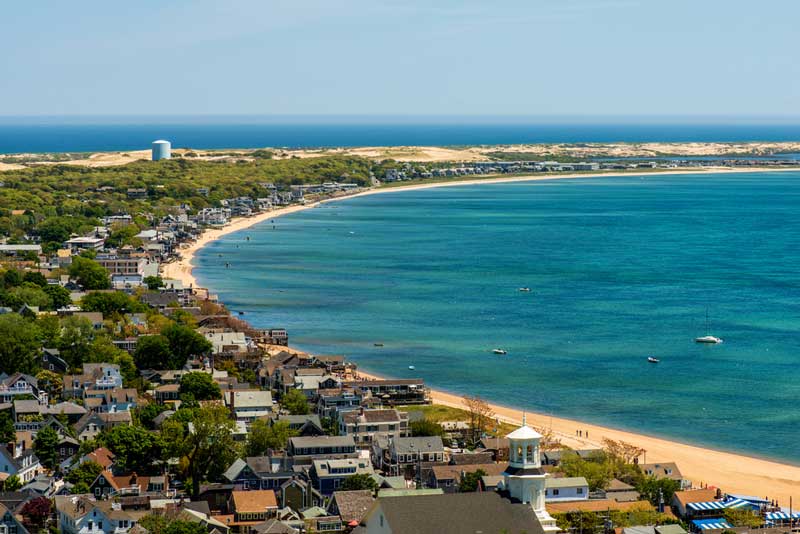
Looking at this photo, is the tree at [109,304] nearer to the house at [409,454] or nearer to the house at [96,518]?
the house at [409,454]

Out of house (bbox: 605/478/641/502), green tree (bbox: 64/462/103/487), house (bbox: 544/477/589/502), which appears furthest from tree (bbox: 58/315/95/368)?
house (bbox: 605/478/641/502)

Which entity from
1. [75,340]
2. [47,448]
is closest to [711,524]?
[47,448]

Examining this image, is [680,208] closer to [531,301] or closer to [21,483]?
[531,301]

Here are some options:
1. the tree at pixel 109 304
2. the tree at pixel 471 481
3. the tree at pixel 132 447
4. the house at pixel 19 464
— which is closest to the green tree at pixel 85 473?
the tree at pixel 132 447

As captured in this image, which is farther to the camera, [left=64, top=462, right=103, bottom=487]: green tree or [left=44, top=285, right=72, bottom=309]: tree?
[left=44, top=285, right=72, bottom=309]: tree

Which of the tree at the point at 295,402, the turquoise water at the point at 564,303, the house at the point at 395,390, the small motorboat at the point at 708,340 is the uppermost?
the tree at the point at 295,402

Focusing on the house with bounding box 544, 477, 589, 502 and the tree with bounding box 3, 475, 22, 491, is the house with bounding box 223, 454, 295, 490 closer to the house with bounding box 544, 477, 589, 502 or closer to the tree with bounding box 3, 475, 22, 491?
the tree with bounding box 3, 475, 22, 491

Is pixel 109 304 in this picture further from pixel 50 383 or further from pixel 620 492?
pixel 620 492
